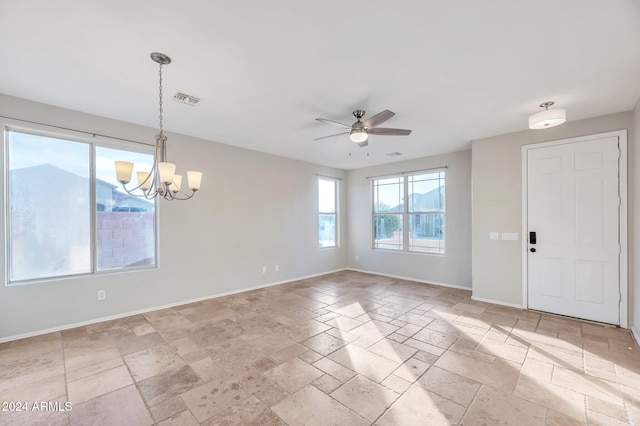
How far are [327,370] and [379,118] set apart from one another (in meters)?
2.55

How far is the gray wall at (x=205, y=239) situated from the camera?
10.5ft

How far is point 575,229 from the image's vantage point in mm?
3666

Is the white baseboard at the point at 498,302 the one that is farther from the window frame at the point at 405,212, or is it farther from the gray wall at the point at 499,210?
the window frame at the point at 405,212

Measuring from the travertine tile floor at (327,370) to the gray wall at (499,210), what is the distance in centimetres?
53

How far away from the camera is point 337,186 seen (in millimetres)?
7168

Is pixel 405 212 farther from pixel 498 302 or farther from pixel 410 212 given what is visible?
pixel 498 302

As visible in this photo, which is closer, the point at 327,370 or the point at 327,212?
the point at 327,370

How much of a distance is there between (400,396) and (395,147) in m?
4.00

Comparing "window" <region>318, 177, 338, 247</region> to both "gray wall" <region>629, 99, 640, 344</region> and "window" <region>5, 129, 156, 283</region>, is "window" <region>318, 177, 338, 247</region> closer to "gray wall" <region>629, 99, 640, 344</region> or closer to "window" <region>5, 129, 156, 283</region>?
"window" <region>5, 129, 156, 283</region>

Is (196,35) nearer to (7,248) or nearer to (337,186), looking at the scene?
(7,248)

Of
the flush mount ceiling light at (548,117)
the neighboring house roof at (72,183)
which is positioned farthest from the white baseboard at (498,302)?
the neighboring house roof at (72,183)

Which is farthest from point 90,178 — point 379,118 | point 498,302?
point 498,302

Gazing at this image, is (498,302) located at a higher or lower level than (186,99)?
lower

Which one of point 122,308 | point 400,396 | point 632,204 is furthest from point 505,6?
point 122,308
